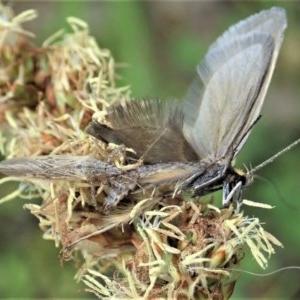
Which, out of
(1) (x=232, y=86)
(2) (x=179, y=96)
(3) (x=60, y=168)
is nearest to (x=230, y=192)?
(1) (x=232, y=86)

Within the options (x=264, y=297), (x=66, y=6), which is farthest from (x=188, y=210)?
(x=66, y=6)

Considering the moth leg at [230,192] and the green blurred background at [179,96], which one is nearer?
the moth leg at [230,192]

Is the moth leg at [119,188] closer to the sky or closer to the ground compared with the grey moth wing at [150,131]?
closer to the ground

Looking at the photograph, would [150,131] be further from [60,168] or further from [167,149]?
[60,168]

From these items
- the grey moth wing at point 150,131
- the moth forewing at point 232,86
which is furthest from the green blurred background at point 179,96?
the grey moth wing at point 150,131

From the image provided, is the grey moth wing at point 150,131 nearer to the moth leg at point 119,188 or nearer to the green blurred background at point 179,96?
the moth leg at point 119,188

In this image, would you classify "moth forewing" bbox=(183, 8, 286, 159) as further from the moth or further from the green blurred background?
the green blurred background

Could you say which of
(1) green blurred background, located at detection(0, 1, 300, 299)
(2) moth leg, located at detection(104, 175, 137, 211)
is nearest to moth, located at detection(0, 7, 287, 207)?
(2) moth leg, located at detection(104, 175, 137, 211)

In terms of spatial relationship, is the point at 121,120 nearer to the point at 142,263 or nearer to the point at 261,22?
the point at 142,263
